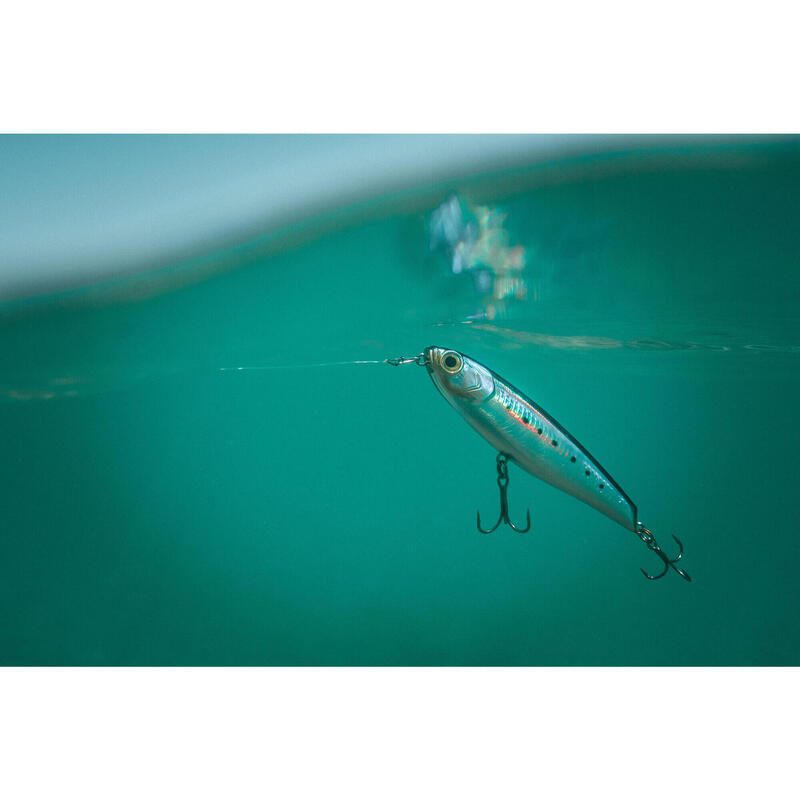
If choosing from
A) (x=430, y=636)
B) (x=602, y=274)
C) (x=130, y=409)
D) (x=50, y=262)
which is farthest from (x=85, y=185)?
(x=430, y=636)

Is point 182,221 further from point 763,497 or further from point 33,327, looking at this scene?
point 763,497

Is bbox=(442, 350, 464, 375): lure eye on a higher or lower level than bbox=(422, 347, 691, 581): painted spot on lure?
higher

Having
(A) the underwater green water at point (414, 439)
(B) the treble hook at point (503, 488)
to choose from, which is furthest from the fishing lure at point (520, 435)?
(A) the underwater green water at point (414, 439)

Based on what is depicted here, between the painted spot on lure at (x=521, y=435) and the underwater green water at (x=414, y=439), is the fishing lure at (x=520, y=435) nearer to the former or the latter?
the painted spot on lure at (x=521, y=435)

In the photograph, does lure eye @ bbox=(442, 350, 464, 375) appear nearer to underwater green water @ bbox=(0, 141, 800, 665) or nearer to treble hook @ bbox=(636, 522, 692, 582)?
underwater green water @ bbox=(0, 141, 800, 665)

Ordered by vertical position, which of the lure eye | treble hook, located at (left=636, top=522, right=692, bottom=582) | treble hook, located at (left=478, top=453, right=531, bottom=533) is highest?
the lure eye

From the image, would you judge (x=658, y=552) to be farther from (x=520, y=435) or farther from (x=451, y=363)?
(x=451, y=363)

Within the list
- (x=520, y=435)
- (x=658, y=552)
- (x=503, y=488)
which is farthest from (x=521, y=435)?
(x=658, y=552)

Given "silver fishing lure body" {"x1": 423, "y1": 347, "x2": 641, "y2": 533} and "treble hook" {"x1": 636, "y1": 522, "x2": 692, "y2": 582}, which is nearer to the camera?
"silver fishing lure body" {"x1": 423, "y1": 347, "x2": 641, "y2": 533}

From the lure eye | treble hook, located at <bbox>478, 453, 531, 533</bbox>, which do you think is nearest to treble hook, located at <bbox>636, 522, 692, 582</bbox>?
treble hook, located at <bbox>478, 453, 531, 533</bbox>
